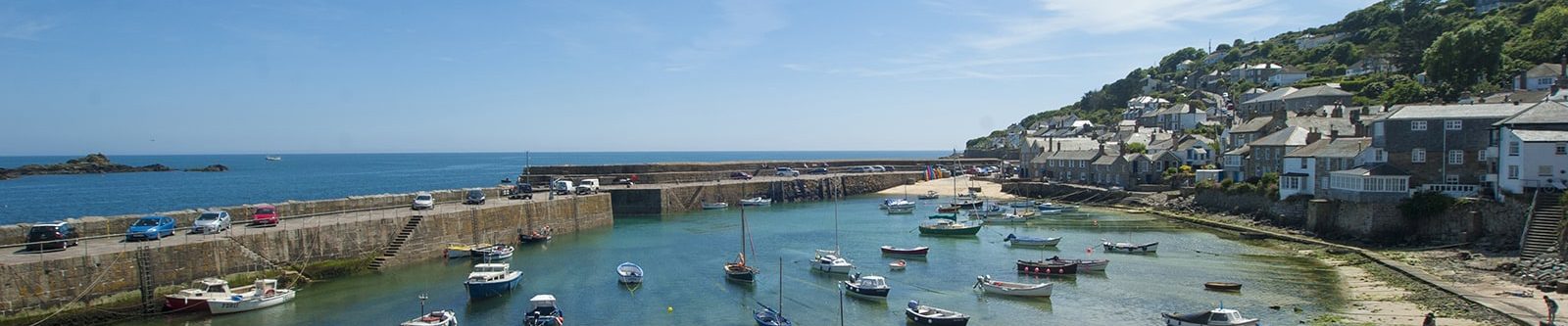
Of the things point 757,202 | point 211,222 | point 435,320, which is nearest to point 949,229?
point 757,202

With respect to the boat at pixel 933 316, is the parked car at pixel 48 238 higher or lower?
higher

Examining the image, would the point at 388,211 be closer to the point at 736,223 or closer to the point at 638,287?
the point at 638,287

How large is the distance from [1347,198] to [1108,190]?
26573 mm

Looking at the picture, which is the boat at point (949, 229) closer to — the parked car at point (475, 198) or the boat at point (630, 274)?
the boat at point (630, 274)

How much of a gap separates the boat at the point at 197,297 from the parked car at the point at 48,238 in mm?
4003

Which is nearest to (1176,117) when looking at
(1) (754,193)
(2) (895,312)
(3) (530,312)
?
(1) (754,193)

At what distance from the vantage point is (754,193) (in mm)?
79625

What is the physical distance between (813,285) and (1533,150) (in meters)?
30.2

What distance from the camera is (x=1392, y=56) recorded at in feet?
347

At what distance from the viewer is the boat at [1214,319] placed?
1049 inches

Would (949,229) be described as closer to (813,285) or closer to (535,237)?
(813,285)

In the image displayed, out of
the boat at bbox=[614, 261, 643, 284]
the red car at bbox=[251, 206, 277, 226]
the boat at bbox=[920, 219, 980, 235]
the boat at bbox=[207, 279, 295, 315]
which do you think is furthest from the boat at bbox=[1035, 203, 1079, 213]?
the boat at bbox=[207, 279, 295, 315]

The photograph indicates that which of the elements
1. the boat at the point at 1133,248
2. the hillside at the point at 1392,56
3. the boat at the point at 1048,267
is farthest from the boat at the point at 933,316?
the hillside at the point at 1392,56

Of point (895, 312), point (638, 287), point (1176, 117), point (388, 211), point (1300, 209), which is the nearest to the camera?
point (895, 312)
